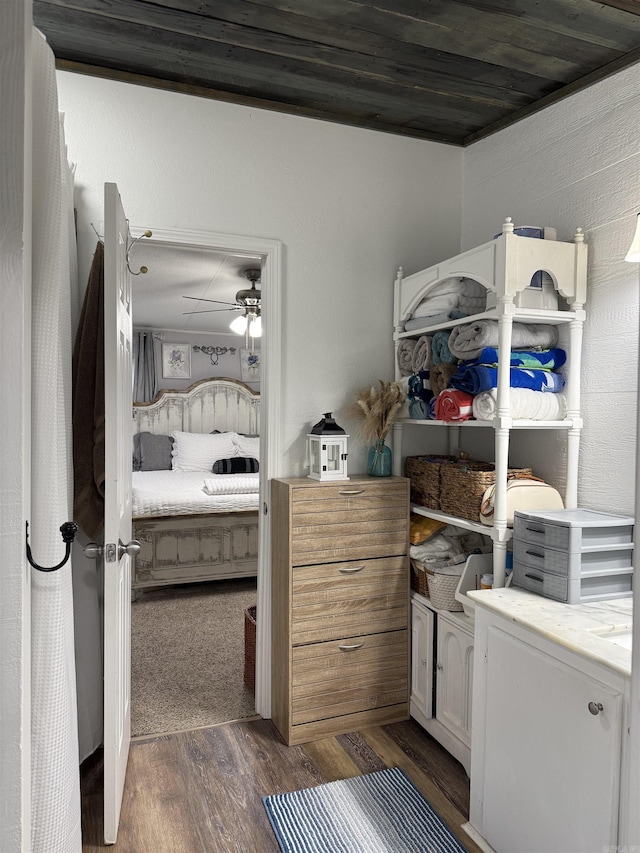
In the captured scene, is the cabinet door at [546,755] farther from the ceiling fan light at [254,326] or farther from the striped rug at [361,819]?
the ceiling fan light at [254,326]

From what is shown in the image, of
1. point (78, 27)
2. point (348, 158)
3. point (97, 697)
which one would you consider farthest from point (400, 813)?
point (78, 27)

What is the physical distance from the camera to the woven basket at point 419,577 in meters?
2.57

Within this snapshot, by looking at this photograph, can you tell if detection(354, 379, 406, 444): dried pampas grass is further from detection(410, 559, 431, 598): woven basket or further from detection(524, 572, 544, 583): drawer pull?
detection(524, 572, 544, 583): drawer pull

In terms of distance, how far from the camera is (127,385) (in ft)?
7.34

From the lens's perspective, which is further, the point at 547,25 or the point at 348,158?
the point at 348,158

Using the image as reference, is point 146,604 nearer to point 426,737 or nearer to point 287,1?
point 426,737

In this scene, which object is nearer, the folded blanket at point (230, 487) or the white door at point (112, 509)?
the white door at point (112, 509)

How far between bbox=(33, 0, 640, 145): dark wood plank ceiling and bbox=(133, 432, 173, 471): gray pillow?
4483 mm

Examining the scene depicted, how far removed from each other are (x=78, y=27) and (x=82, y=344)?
1.08 metres

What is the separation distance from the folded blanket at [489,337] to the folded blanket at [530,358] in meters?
0.02

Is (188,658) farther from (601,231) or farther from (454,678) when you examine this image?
(601,231)

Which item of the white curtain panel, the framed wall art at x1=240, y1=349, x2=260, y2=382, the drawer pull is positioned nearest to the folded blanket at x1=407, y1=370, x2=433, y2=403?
the drawer pull

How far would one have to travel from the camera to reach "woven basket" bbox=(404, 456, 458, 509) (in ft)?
8.36

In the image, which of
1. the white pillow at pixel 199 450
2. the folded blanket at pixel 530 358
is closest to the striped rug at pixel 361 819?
the folded blanket at pixel 530 358
